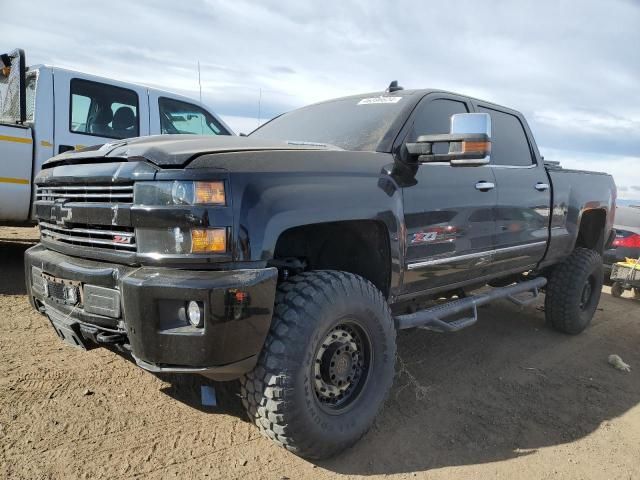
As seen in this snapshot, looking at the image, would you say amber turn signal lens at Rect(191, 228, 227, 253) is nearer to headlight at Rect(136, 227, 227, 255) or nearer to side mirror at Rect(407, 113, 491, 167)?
headlight at Rect(136, 227, 227, 255)

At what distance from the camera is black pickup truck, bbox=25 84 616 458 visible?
218 centimetres

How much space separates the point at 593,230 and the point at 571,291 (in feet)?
3.27

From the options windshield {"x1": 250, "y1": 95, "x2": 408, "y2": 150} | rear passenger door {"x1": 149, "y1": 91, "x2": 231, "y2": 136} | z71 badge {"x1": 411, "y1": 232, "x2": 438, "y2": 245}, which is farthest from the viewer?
rear passenger door {"x1": 149, "y1": 91, "x2": 231, "y2": 136}

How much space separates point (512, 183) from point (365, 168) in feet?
5.71

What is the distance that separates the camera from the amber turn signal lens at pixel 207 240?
7.13 ft

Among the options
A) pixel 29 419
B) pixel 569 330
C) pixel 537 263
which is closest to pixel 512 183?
pixel 537 263

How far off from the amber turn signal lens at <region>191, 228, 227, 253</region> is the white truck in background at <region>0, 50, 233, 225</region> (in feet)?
12.4

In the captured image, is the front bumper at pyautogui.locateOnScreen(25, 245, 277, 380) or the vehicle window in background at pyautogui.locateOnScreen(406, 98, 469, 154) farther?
the vehicle window in background at pyautogui.locateOnScreen(406, 98, 469, 154)

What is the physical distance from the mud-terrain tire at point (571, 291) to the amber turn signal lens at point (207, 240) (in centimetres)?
397

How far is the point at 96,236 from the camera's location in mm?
2488

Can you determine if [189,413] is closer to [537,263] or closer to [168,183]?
[168,183]

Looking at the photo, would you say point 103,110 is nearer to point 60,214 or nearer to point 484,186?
point 60,214

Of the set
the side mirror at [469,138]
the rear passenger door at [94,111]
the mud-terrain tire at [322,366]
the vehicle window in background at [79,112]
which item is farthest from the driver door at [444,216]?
the vehicle window in background at [79,112]

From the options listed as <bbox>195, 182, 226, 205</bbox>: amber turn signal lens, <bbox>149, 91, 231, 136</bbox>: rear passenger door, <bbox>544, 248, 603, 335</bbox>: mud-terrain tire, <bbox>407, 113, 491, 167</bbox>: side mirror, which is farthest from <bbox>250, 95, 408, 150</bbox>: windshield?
<bbox>544, 248, 603, 335</bbox>: mud-terrain tire
